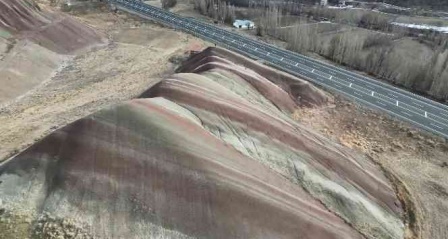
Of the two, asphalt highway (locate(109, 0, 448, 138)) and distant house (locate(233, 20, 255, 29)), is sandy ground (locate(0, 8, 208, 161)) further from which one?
distant house (locate(233, 20, 255, 29))

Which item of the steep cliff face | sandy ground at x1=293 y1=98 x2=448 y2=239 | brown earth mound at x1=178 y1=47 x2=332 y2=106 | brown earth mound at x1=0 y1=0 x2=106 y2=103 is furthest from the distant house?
the steep cliff face

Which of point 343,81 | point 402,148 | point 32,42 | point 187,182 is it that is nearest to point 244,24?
point 343,81

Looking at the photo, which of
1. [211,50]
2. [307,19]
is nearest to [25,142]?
[211,50]

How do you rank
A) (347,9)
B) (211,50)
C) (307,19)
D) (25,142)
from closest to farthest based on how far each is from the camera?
(25,142)
(211,50)
(307,19)
(347,9)

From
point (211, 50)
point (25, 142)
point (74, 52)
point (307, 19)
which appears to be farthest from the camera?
point (307, 19)

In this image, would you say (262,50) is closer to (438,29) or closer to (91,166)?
(91,166)

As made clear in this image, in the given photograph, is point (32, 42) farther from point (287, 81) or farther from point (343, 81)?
point (343, 81)
